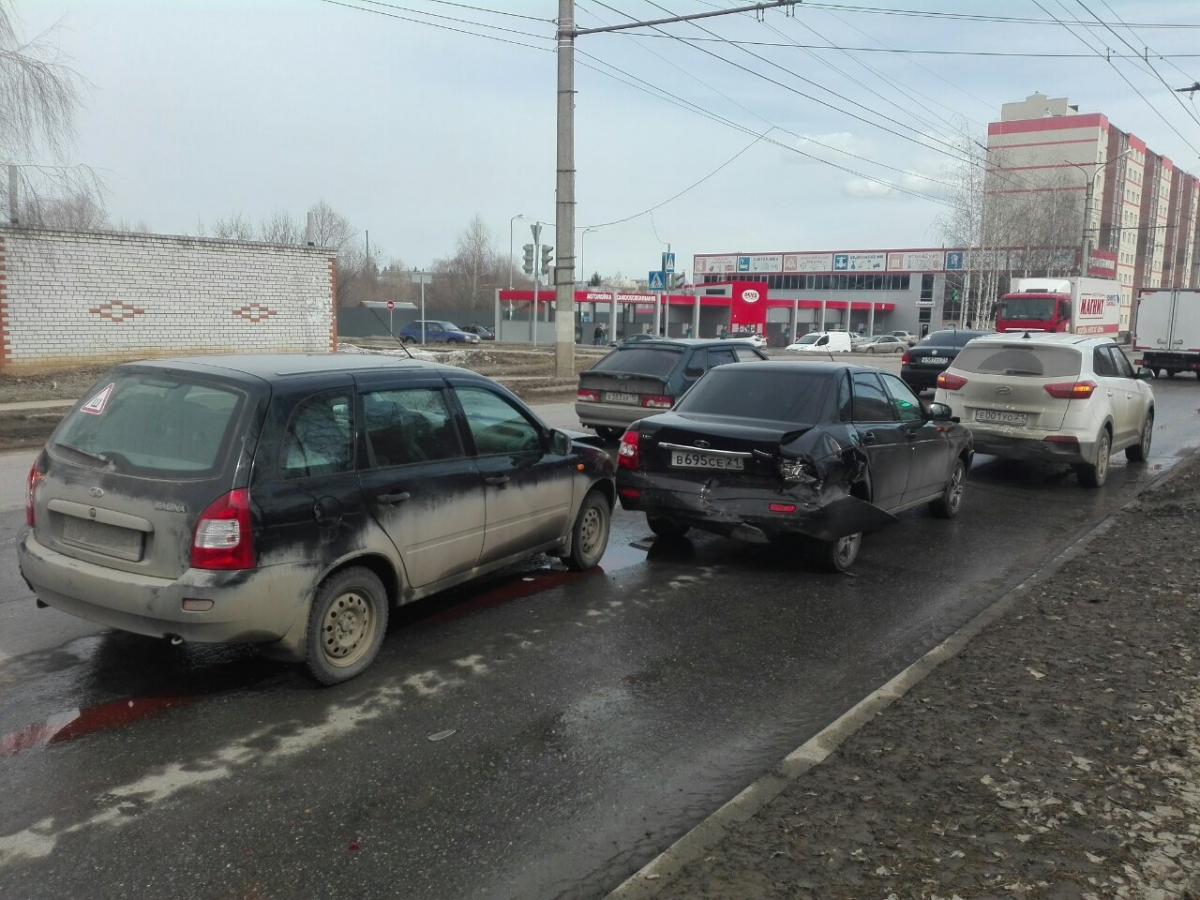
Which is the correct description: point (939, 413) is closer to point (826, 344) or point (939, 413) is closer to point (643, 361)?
Result: point (643, 361)

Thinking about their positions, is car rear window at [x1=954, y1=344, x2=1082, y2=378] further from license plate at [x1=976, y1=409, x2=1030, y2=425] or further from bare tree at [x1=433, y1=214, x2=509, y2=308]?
bare tree at [x1=433, y1=214, x2=509, y2=308]

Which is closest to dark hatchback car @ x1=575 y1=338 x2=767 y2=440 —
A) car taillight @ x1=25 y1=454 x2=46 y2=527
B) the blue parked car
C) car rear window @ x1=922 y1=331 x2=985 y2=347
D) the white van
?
car taillight @ x1=25 y1=454 x2=46 y2=527

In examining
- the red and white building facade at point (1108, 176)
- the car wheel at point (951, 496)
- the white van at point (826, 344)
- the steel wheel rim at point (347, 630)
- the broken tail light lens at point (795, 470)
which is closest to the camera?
the steel wheel rim at point (347, 630)

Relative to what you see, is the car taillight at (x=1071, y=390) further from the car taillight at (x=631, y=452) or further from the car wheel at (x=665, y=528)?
the car taillight at (x=631, y=452)

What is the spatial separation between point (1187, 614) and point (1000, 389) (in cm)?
576

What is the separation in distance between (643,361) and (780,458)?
7.15 metres

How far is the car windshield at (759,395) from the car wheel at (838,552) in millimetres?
924

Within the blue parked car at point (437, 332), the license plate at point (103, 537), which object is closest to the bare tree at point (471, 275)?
the blue parked car at point (437, 332)

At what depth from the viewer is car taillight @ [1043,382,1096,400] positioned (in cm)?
1134

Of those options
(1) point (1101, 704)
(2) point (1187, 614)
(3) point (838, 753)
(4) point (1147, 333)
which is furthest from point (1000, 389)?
(4) point (1147, 333)

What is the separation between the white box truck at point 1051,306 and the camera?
121 feet

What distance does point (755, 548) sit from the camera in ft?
27.2

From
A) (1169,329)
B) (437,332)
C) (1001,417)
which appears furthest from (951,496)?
(437,332)

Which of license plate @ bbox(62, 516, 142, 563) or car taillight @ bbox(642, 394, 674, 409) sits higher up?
license plate @ bbox(62, 516, 142, 563)
